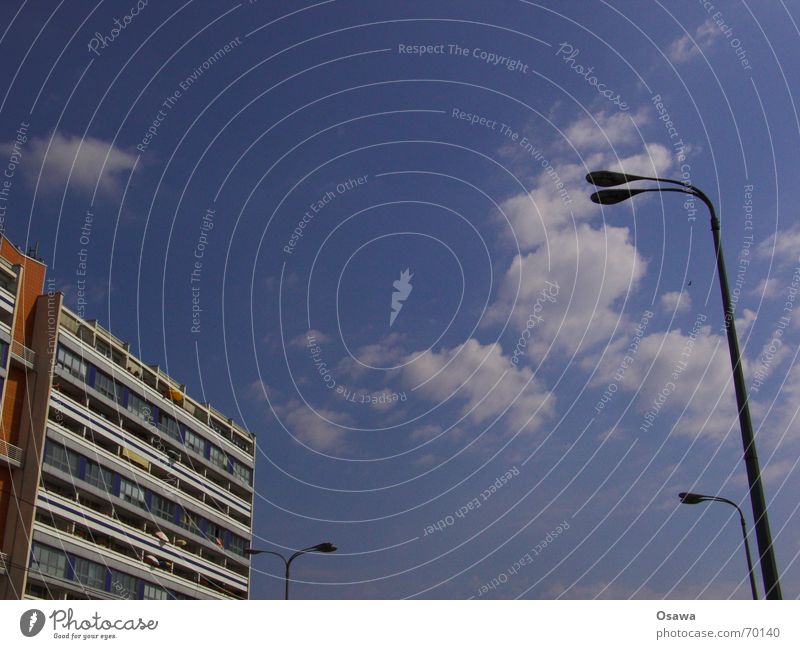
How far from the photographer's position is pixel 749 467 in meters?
13.5

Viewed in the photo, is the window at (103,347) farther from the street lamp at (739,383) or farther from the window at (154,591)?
the street lamp at (739,383)

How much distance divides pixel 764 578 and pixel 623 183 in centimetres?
740

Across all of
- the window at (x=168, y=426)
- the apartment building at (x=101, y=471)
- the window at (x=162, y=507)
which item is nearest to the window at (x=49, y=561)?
the apartment building at (x=101, y=471)

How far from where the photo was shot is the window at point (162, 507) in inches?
3440

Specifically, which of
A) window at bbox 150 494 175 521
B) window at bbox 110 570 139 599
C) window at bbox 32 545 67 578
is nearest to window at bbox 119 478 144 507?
window at bbox 150 494 175 521

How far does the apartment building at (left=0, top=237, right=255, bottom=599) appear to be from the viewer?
6384cm

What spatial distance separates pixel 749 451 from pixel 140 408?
81082mm

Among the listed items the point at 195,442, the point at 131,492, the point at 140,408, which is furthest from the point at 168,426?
the point at 131,492

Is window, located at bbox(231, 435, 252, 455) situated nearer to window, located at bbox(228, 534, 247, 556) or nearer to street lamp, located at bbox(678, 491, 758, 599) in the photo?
window, located at bbox(228, 534, 247, 556)

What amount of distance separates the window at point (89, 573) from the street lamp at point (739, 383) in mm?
64726
